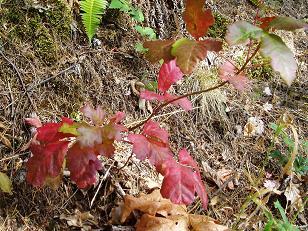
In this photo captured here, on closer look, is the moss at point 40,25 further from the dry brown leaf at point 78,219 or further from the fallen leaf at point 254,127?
the fallen leaf at point 254,127

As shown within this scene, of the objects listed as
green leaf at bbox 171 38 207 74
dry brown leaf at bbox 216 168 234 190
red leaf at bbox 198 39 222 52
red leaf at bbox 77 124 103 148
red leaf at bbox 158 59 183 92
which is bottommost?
dry brown leaf at bbox 216 168 234 190

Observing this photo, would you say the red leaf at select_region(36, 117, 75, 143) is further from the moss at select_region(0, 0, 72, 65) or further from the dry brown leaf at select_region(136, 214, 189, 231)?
the moss at select_region(0, 0, 72, 65)

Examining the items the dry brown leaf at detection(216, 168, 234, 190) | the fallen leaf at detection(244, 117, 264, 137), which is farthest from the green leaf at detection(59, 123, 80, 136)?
the fallen leaf at detection(244, 117, 264, 137)

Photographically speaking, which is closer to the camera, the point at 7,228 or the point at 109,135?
the point at 109,135

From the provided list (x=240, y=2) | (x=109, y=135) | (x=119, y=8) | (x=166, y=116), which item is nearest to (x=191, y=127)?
(x=166, y=116)

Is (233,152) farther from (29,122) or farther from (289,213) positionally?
(29,122)

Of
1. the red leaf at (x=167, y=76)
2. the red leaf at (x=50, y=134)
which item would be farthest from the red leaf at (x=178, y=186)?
the red leaf at (x=50, y=134)

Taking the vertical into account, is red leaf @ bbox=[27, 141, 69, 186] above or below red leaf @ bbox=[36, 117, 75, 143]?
below
